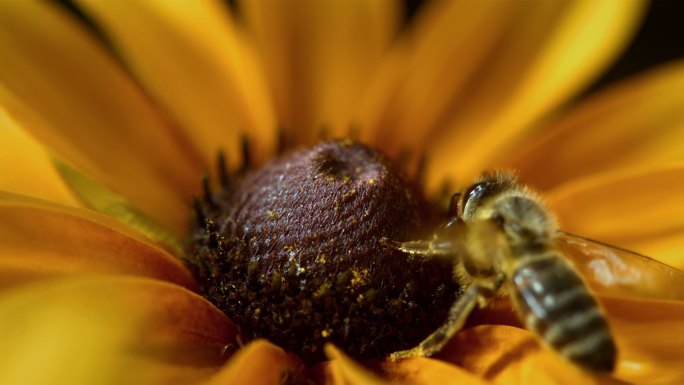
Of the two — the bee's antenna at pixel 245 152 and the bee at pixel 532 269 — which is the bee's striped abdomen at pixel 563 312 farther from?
the bee's antenna at pixel 245 152

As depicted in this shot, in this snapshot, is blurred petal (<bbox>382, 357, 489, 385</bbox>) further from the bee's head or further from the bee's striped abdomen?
the bee's head

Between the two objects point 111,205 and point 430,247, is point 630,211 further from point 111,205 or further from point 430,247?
point 111,205

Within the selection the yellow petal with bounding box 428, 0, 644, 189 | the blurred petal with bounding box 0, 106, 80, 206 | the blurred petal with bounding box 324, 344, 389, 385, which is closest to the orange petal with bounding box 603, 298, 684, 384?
the blurred petal with bounding box 324, 344, 389, 385

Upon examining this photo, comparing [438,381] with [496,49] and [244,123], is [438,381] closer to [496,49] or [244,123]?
[244,123]

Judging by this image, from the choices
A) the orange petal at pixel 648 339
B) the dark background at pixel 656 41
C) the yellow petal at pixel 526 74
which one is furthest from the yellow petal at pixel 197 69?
the dark background at pixel 656 41

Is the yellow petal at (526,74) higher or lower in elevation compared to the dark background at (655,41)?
lower

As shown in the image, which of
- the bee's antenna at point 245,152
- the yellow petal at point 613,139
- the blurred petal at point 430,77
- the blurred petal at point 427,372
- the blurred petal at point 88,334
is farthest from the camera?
the blurred petal at point 430,77

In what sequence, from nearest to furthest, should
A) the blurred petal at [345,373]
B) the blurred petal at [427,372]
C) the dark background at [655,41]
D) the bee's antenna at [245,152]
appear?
1. the blurred petal at [345,373]
2. the blurred petal at [427,372]
3. the bee's antenna at [245,152]
4. the dark background at [655,41]
